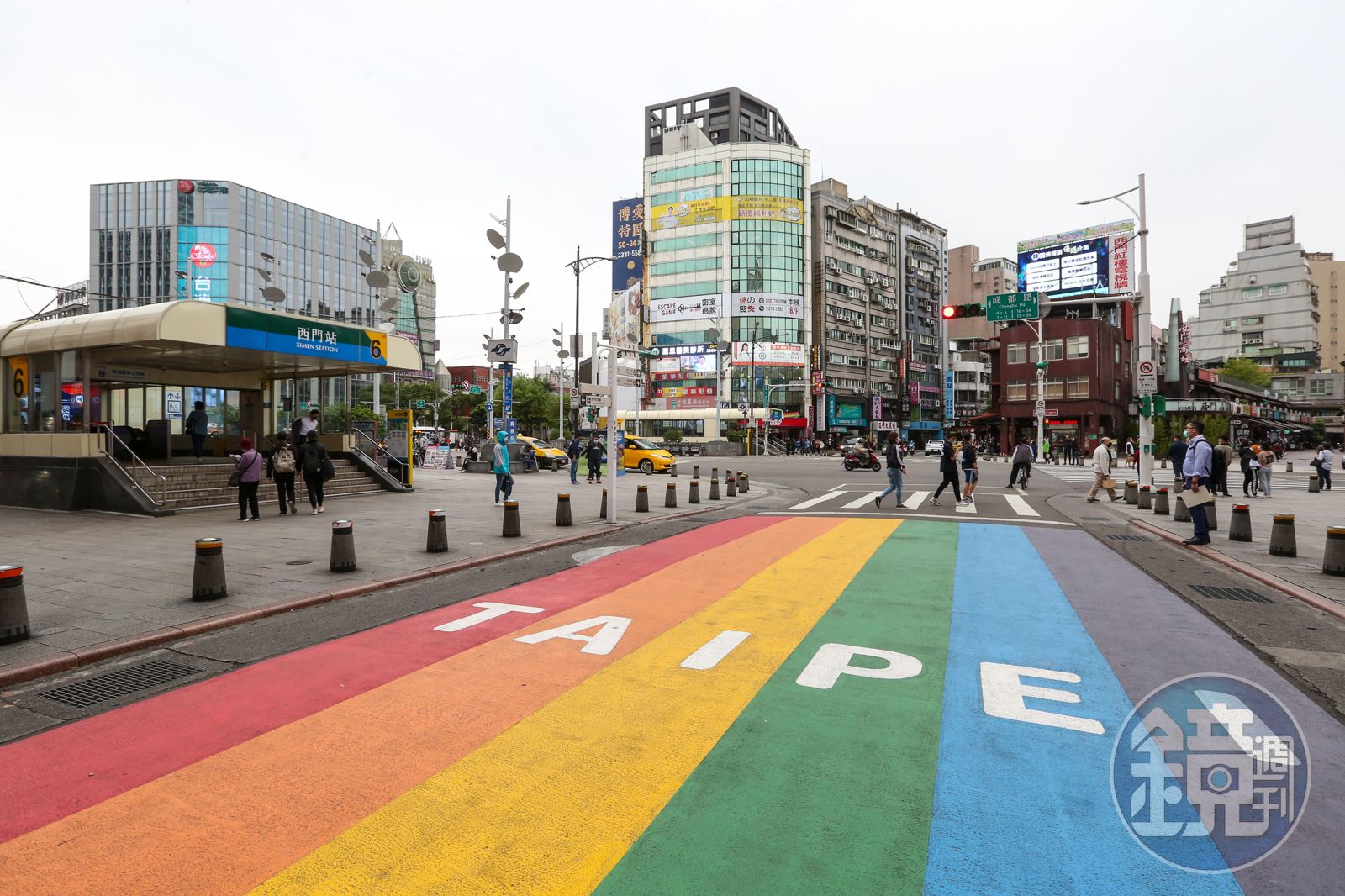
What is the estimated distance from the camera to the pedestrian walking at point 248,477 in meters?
13.6

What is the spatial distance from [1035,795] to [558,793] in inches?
91.9

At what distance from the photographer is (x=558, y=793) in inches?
135

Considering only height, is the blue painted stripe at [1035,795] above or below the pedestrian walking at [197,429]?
below

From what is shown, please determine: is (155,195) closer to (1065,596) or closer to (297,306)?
(297,306)

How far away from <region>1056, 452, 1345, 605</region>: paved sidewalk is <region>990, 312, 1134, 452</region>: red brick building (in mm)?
38999

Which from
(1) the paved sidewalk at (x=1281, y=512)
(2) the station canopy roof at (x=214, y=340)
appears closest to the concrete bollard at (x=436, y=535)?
(2) the station canopy roof at (x=214, y=340)

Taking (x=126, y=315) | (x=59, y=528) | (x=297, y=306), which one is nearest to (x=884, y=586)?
(x=59, y=528)

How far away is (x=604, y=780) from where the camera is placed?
3.57 m

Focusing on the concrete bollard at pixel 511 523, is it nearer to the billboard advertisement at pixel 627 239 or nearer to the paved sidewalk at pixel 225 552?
the paved sidewalk at pixel 225 552

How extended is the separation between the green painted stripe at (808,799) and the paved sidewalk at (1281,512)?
649 cm

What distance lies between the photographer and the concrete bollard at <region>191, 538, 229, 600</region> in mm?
7383

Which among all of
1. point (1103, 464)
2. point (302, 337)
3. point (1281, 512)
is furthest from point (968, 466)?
point (302, 337)

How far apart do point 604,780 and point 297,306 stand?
10491 centimetres
